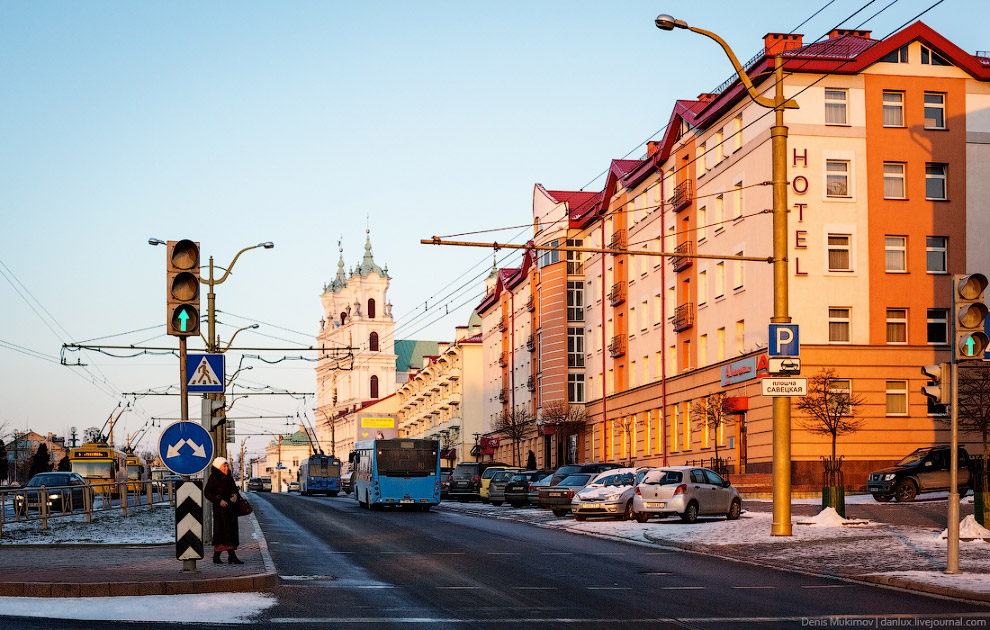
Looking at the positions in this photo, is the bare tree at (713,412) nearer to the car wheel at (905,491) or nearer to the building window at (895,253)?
the building window at (895,253)

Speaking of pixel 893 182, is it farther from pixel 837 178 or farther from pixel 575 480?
pixel 575 480

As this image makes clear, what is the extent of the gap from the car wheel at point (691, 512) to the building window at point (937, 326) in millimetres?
20299

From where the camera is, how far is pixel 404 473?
48.3 meters

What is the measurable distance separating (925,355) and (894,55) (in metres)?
11.9

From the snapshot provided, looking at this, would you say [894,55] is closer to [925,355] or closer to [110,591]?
[925,355]

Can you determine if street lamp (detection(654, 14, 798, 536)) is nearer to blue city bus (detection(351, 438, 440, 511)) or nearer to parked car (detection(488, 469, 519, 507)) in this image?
blue city bus (detection(351, 438, 440, 511))

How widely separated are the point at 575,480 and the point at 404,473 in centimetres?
1063

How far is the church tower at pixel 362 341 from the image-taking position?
17562cm

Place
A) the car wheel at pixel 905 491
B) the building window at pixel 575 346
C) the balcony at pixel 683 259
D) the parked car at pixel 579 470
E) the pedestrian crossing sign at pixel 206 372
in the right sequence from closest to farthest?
1. the pedestrian crossing sign at pixel 206 372
2. the car wheel at pixel 905 491
3. the parked car at pixel 579 470
4. the balcony at pixel 683 259
5. the building window at pixel 575 346

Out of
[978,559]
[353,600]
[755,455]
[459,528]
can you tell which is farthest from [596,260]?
[353,600]

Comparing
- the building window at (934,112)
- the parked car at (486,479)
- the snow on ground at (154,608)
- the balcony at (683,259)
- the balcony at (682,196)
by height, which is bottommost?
the parked car at (486,479)

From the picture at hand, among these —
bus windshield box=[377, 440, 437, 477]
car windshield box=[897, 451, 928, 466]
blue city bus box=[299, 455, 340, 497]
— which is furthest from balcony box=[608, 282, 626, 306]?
blue city bus box=[299, 455, 340, 497]

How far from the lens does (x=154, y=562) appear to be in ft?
57.8

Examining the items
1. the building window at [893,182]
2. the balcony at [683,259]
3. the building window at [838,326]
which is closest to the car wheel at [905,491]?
Answer: the building window at [838,326]
